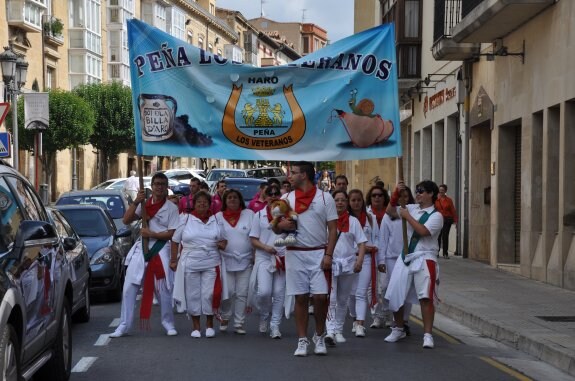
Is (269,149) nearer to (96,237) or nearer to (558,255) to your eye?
(96,237)

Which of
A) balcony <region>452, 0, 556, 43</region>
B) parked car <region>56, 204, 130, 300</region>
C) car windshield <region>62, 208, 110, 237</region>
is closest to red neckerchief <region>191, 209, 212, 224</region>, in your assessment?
parked car <region>56, 204, 130, 300</region>

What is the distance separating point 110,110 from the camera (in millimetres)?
59906

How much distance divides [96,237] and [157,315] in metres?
2.61

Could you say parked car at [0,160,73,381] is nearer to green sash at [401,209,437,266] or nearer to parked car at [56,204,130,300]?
green sash at [401,209,437,266]

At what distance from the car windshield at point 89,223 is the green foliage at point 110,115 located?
41.3 m

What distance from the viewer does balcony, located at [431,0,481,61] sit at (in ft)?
85.5

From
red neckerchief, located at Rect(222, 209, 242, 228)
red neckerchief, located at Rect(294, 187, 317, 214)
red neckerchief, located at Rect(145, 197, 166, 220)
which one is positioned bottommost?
red neckerchief, located at Rect(222, 209, 242, 228)

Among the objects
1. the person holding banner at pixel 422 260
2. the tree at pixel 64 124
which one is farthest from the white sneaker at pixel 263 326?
the tree at pixel 64 124

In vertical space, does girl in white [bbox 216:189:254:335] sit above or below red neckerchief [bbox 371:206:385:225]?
below

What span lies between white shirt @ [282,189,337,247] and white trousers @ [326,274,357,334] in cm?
136

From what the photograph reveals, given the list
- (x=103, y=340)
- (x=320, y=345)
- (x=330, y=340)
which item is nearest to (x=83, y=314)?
(x=103, y=340)

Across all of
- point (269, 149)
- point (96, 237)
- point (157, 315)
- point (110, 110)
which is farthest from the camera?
point (110, 110)

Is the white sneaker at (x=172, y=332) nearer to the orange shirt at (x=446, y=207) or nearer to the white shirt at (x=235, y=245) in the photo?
the white shirt at (x=235, y=245)

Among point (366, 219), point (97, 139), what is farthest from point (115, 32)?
point (366, 219)
